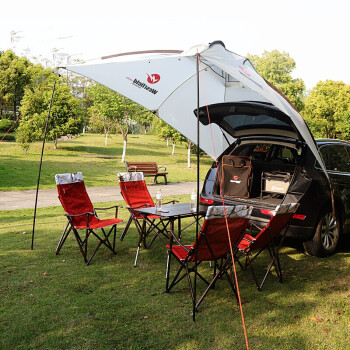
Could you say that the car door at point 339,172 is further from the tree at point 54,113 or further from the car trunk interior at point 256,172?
the tree at point 54,113

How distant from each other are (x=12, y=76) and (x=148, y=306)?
39.3 meters

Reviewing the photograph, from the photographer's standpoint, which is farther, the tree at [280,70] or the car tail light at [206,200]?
the tree at [280,70]

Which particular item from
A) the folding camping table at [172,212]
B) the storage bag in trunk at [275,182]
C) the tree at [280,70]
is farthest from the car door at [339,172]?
the tree at [280,70]

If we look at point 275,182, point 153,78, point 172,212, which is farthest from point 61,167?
point 172,212

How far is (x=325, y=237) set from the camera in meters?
6.30

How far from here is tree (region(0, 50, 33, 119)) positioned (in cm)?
3944

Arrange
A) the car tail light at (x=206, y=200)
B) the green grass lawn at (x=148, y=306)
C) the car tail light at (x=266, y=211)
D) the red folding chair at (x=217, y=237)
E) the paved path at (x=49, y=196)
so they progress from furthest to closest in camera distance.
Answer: the paved path at (x=49, y=196) → the car tail light at (x=206, y=200) → the car tail light at (x=266, y=211) → the red folding chair at (x=217, y=237) → the green grass lawn at (x=148, y=306)

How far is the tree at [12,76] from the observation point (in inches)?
1553

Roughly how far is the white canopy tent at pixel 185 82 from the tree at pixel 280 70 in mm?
36809

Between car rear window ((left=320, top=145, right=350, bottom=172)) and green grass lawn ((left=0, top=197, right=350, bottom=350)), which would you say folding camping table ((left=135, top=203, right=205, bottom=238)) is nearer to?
green grass lawn ((left=0, top=197, right=350, bottom=350))

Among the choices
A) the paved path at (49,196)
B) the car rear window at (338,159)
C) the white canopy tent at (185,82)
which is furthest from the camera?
the paved path at (49,196)

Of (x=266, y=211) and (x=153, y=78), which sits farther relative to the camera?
(x=153, y=78)

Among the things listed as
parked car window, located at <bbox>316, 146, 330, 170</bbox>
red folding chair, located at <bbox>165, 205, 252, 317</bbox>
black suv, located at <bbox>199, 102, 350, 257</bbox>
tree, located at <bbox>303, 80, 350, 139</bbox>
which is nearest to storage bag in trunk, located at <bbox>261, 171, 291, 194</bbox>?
black suv, located at <bbox>199, 102, 350, 257</bbox>

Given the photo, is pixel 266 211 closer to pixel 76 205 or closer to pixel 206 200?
pixel 206 200
